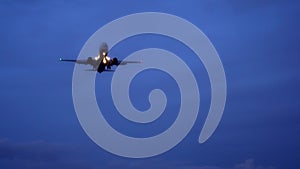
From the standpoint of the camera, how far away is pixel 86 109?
7731 centimetres

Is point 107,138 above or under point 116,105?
under

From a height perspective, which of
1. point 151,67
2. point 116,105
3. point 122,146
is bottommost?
point 122,146

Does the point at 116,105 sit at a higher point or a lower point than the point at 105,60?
lower

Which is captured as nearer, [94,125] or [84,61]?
[94,125]

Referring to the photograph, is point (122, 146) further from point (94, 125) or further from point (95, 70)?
point (95, 70)

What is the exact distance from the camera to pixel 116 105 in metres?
74.4

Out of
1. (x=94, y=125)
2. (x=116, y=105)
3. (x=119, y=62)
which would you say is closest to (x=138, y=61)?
(x=119, y=62)

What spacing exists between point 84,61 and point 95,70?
14.4 ft

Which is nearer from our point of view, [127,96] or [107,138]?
[107,138]

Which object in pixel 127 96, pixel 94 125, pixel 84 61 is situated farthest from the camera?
pixel 84 61

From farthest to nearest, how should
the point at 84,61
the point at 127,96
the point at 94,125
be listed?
the point at 84,61 → the point at 127,96 → the point at 94,125

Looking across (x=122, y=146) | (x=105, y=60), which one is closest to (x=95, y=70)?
(x=105, y=60)

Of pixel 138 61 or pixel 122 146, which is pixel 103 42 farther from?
pixel 122 146

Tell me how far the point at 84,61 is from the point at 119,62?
647 centimetres
